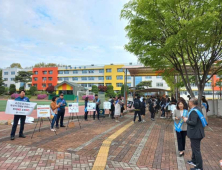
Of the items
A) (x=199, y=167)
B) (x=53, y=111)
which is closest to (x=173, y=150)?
(x=199, y=167)

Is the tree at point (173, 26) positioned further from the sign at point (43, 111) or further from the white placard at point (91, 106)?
the sign at point (43, 111)

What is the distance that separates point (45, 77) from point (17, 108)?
61944 mm

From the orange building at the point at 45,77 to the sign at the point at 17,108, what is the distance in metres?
59.5

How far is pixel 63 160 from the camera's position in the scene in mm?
4184

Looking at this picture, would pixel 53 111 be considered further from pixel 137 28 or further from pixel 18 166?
pixel 137 28

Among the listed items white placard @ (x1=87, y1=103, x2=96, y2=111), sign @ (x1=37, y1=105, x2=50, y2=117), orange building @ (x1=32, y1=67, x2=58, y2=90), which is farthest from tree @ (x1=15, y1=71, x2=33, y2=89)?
sign @ (x1=37, y1=105, x2=50, y2=117)

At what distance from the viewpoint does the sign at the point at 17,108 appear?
589 cm

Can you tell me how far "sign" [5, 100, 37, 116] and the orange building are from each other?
195 feet

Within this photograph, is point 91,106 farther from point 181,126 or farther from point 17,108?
point 181,126

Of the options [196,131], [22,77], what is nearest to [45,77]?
[22,77]

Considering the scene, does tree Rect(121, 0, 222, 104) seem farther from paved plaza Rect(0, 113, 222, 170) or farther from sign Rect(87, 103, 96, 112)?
paved plaza Rect(0, 113, 222, 170)

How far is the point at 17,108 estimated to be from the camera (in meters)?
5.99

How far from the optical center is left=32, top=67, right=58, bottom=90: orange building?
63344 millimetres

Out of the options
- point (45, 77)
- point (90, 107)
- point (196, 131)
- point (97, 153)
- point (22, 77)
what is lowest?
point (97, 153)
